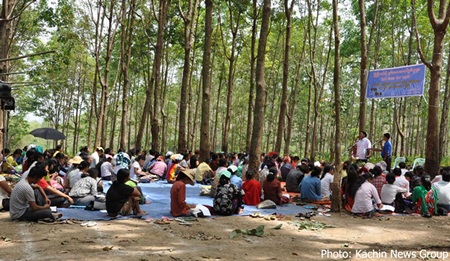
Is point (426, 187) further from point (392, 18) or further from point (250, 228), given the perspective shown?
point (392, 18)

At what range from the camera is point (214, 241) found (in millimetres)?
6117

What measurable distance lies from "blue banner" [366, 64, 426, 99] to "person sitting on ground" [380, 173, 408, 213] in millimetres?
2955

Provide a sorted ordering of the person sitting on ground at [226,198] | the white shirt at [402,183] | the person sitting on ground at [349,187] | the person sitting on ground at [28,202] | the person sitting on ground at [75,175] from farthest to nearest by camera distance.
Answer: the white shirt at [402,183] < the person sitting on ground at [75,175] < the person sitting on ground at [349,187] < the person sitting on ground at [226,198] < the person sitting on ground at [28,202]

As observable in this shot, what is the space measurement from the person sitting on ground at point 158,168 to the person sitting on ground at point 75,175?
4.53 meters

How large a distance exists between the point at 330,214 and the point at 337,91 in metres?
2.58

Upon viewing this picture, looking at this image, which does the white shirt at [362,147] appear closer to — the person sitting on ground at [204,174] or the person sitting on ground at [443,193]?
the person sitting on ground at [443,193]

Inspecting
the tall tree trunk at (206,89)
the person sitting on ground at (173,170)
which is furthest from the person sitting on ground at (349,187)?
the tall tree trunk at (206,89)

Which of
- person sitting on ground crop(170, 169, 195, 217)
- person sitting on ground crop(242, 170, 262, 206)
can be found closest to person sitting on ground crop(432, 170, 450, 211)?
person sitting on ground crop(242, 170, 262, 206)

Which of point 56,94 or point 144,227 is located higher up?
point 56,94

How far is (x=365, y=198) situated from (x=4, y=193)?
23.4 feet

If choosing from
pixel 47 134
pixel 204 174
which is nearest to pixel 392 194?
pixel 204 174

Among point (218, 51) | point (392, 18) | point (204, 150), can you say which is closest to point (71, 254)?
point (204, 150)

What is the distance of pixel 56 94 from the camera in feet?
123

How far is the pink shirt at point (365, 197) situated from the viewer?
8.47 metres
